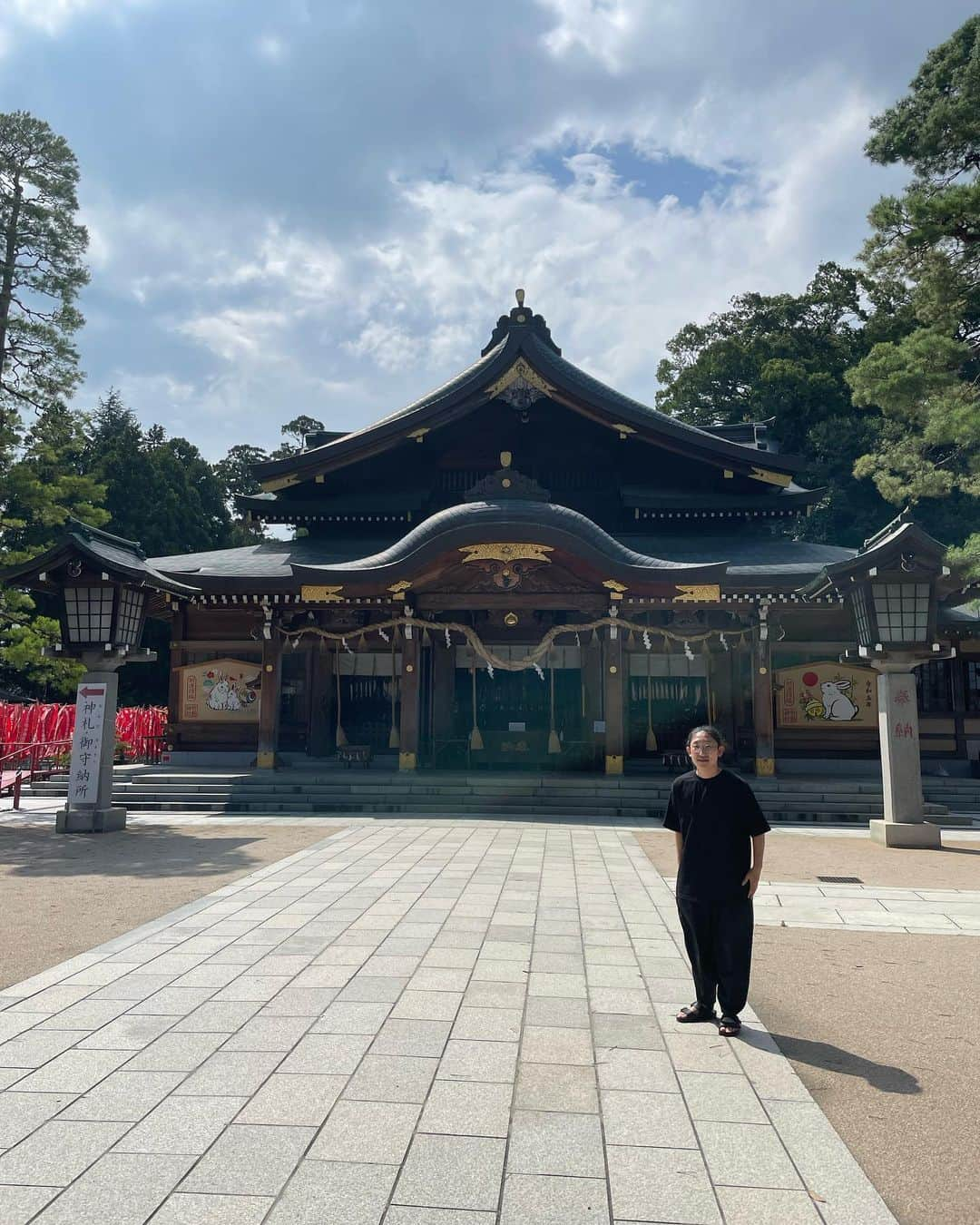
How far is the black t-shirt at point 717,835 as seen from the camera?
4314 mm

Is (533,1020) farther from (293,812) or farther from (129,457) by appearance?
(129,457)

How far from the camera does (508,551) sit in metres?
15.3

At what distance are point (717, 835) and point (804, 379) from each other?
131 ft

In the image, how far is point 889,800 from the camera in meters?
11.5

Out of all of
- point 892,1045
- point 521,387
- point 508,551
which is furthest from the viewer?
point 521,387

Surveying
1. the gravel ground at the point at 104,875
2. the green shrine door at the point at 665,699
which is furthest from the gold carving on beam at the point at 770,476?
the gravel ground at the point at 104,875

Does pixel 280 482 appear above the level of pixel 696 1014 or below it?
above

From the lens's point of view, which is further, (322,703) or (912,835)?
(322,703)

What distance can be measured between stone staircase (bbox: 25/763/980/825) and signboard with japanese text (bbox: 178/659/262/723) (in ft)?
9.27

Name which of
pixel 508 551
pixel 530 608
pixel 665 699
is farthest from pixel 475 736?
pixel 508 551

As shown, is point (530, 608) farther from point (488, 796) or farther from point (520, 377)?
point (520, 377)

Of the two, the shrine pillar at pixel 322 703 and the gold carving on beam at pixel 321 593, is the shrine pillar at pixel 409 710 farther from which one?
the shrine pillar at pixel 322 703

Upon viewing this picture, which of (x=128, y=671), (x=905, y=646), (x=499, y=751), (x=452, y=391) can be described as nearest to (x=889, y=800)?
(x=905, y=646)

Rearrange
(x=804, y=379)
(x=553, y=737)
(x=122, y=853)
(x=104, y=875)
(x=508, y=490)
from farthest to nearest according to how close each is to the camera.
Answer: (x=804, y=379) < (x=553, y=737) < (x=508, y=490) < (x=122, y=853) < (x=104, y=875)
